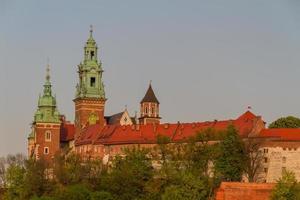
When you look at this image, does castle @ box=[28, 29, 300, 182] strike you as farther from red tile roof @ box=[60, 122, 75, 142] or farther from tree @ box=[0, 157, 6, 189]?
tree @ box=[0, 157, 6, 189]

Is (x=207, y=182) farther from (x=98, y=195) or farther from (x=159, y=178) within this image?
(x=98, y=195)

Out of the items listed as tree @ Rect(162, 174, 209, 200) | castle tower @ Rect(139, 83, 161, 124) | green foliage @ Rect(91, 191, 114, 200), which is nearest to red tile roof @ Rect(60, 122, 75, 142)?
castle tower @ Rect(139, 83, 161, 124)

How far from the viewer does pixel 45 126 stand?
100812 mm

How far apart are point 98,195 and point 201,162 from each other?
33.5 feet

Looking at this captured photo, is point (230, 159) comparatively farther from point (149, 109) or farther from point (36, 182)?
point (149, 109)

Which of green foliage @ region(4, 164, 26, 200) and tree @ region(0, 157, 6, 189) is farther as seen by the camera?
tree @ region(0, 157, 6, 189)

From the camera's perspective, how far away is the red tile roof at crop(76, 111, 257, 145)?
85250 mm

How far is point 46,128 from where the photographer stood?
10081cm

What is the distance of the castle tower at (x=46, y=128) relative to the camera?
100312 millimetres

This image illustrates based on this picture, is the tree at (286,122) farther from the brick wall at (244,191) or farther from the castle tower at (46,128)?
the brick wall at (244,191)

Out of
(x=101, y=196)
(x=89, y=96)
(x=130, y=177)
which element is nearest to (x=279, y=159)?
(x=130, y=177)

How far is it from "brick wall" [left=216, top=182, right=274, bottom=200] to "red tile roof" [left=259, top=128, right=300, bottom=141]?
37.7 ft

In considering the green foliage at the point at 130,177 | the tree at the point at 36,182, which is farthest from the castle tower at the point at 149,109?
the green foliage at the point at 130,177

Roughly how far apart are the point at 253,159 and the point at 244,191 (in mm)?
10506
